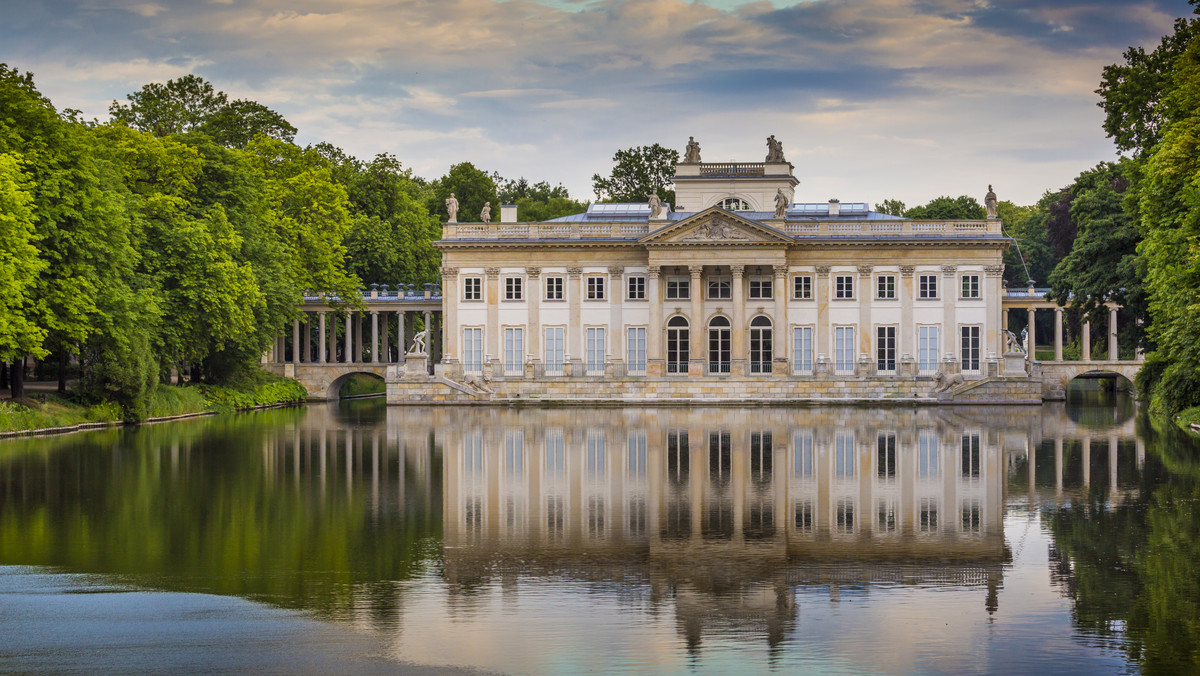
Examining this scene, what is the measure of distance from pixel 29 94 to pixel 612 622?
38318 millimetres

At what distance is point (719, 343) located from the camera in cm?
6925

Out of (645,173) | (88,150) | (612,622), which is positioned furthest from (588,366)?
(612,622)

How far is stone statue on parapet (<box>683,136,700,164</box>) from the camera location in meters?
74.9

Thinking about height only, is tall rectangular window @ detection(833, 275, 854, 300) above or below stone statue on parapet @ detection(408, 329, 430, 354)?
above

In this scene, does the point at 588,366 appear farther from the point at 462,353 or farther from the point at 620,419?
the point at 620,419

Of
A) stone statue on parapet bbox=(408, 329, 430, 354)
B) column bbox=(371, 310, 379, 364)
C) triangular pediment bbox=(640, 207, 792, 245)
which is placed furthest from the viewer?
column bbox=(371, 310, 379, 364)

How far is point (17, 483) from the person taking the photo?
91.9 ft

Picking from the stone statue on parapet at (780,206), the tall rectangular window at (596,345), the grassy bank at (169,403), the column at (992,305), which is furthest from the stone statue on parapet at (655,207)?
the grassy bank at (169,403)

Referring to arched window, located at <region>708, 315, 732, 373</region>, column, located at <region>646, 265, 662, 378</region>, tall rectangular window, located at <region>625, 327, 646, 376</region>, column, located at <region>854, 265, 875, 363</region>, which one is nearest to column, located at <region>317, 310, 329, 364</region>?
tall rectangular window, located at <region>625, 327, 646, 376</region>

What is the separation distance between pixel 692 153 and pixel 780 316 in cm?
1257

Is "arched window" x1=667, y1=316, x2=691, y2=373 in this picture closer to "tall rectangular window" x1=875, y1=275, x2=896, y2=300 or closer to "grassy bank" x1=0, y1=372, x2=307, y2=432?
"tall rectangular window" x1=875, y1=275, x2=896, y2=300

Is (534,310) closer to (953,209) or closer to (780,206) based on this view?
(780,206)

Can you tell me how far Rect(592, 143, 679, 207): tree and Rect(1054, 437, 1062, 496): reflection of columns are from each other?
65.4m

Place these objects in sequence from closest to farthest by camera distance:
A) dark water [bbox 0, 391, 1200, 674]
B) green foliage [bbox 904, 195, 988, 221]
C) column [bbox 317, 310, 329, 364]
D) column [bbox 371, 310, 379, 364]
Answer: dark water [bbox 0, 391, 1200, 674] → column [bbox 317, 310, 329, 364] → column [bbox 371, 310, 379, 364] → green foliage [bbox 904, 195, 988, 221]
